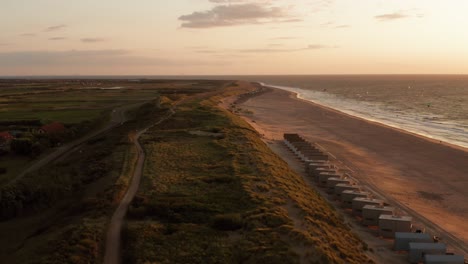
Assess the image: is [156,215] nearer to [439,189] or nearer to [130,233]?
[130,233]

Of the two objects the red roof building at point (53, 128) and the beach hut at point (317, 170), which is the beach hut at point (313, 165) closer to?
the beach hut at point (317, 170)

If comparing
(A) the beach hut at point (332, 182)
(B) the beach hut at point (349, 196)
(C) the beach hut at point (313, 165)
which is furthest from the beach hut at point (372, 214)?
(C) the beach hut at point (313, 165)

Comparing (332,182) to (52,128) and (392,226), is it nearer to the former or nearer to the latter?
(392,226)

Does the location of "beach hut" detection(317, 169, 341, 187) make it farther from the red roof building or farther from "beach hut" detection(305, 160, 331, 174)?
the red roof building

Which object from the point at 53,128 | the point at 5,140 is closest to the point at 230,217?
the point at 5,140

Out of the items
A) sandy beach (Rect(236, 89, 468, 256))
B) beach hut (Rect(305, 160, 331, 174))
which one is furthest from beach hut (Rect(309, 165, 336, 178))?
sandy beach (Rect(236, 89, 468, 256))

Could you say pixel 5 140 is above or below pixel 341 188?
above

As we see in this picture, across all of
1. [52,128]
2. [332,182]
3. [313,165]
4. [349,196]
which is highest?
[52,128]
